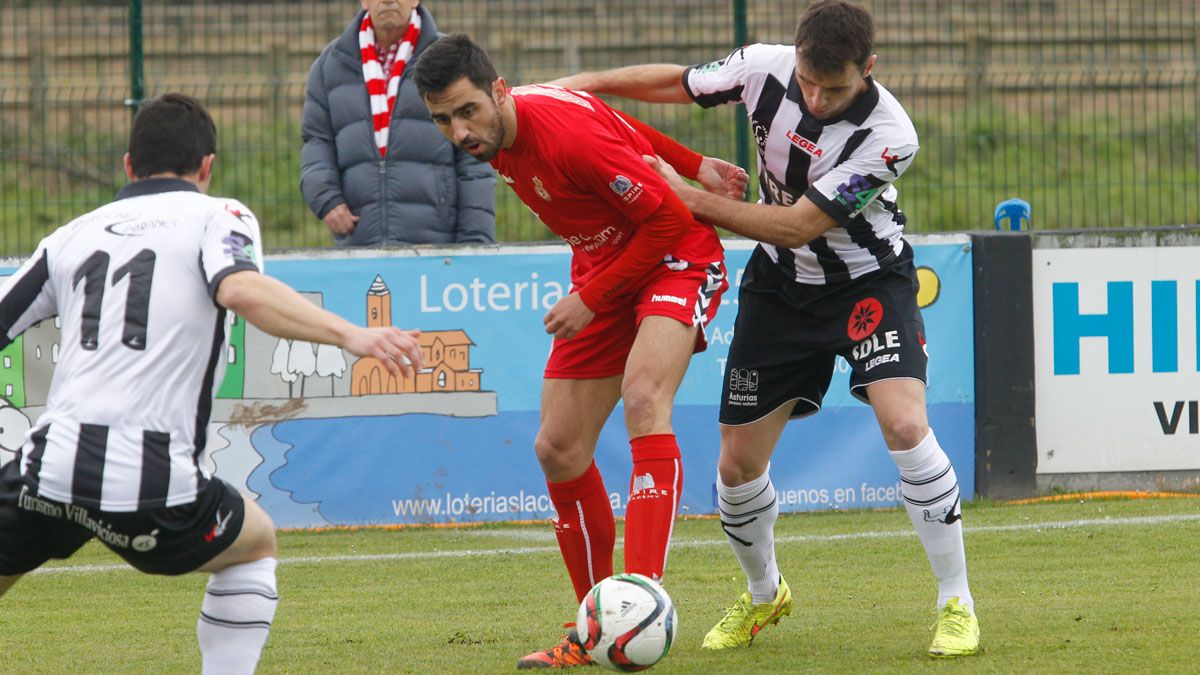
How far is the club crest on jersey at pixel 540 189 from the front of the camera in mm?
5094

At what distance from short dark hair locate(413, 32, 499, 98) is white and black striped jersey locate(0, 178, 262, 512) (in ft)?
3.55

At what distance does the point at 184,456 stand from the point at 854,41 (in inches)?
95.5

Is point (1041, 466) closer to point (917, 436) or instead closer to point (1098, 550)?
point (1098, 550)

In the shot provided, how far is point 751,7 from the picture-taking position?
988cm

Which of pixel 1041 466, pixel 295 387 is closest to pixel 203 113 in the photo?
pixel 295 387

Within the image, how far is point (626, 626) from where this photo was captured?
14.5ft

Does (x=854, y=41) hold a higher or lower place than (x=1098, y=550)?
higher

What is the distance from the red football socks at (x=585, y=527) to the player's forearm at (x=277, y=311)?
1735mm

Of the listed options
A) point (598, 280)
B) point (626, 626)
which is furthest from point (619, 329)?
point (626, 626)

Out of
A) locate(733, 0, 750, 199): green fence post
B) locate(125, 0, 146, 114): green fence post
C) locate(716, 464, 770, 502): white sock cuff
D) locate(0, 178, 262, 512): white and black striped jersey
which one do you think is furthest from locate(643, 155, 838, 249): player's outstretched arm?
locate(125, 0, 146, 114): green fence post

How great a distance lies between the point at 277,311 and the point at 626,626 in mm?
1414

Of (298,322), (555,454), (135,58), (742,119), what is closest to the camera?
(298,322)

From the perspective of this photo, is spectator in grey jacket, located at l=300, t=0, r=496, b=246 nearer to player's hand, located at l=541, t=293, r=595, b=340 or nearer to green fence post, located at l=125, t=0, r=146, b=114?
green fence post, located at l=125, t=0, r=146, b=114

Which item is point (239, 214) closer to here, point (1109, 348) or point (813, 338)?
point (813, 338)
